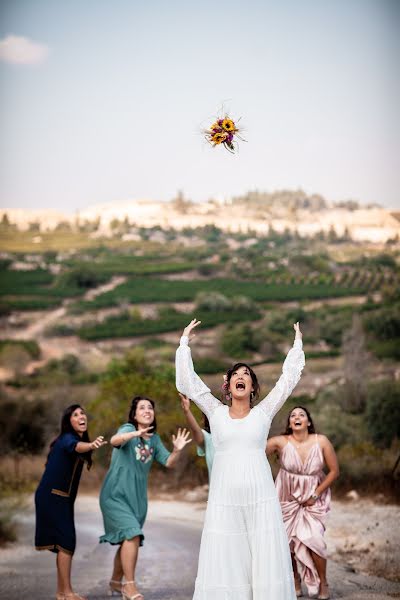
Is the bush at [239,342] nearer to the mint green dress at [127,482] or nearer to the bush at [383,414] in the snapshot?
the bush at [383,414]

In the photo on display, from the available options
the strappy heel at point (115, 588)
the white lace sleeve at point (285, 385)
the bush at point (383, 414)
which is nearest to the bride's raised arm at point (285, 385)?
the white lace sleeve at point (285, 385)

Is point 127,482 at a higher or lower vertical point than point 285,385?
lower

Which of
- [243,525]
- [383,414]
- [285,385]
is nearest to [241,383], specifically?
[285,385]

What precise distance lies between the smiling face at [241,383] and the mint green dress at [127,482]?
184cm

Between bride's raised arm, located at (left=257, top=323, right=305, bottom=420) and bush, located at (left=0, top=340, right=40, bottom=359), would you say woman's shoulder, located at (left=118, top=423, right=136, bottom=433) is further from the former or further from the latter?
bush, located at (left=0, top=340, right=40, bottom=359)

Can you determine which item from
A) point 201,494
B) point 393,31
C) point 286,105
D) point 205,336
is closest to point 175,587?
point 201,494

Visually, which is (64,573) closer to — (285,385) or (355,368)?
(285,385)

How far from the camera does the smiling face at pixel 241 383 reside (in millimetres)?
6124

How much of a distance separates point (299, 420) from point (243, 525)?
2033 millimetres

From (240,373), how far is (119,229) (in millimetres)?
46079

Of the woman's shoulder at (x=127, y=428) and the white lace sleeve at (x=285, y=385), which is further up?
the white lace sleeve at (x=285, y=385)

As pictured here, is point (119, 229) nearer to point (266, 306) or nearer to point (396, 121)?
point (266, 306)

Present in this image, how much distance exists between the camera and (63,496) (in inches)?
302

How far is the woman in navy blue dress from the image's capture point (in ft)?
25.0
